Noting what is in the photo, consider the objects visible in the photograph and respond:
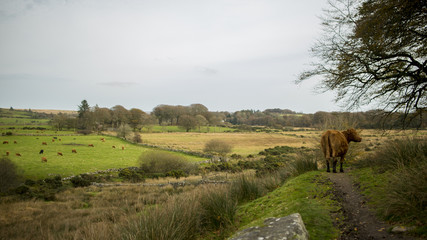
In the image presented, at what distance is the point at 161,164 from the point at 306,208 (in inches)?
1131

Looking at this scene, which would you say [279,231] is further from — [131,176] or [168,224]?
[131,176]

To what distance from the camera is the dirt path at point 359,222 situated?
3421 mm

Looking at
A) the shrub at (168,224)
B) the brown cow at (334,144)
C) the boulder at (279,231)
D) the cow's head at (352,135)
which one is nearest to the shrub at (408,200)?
the boulder at (279,231)

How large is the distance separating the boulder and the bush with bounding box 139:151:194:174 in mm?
28273

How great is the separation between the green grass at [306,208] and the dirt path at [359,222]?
231 mm

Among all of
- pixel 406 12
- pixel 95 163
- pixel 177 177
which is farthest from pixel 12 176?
pixel 406 12

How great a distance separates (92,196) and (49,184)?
7963 millimetres

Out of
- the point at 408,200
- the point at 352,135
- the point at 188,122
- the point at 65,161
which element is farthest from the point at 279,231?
the point at 188,122

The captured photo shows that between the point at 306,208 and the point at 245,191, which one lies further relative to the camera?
the point at 245,191

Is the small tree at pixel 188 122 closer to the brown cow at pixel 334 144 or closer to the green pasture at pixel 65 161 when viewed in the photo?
the green pasture at pixel 65 161

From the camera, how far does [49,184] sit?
73.6 ft

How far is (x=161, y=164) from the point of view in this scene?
102 ft

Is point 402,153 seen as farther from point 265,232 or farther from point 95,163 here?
point 95,163

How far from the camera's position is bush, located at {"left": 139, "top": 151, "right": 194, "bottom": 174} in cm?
3081
